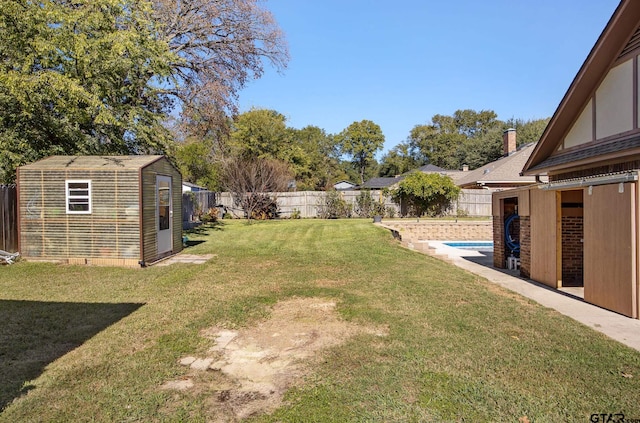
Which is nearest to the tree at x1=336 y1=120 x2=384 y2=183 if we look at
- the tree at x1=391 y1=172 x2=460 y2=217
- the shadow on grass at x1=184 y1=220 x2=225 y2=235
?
the tree at x1=391 y1=172 x2=460 y2=217

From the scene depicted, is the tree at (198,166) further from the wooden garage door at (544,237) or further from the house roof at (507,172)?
the wooden garage door at (544,237)

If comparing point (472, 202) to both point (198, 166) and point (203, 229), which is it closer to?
point (203, 229)

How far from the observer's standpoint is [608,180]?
18.5ft

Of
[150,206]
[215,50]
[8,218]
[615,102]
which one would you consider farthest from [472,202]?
[8,218]

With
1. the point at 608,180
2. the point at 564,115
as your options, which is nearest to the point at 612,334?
the point at 608,180

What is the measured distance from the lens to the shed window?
910 cm

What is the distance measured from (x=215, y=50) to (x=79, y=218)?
36.5 ft

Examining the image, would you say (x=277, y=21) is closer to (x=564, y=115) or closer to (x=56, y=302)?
(x=564, y=115)

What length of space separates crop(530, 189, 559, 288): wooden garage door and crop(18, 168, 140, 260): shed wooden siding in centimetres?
860

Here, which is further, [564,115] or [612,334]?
[564,115]

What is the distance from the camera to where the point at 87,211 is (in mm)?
9102

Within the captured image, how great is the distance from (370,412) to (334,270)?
19.4ft

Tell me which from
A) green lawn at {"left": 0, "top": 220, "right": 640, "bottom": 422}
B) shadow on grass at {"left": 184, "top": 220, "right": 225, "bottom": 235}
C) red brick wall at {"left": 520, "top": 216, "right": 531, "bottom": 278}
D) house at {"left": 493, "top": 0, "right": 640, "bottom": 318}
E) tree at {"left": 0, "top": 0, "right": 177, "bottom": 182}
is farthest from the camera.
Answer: shadow on grass at {"left": 184, "top": 220, "right": 225, "bottom": 235}

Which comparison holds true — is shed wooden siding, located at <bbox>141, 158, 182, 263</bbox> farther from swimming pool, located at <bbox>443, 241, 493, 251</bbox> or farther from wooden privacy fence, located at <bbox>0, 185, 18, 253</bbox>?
swimming pool, located at <bbox>443, 241, 493, 251</bbox>
